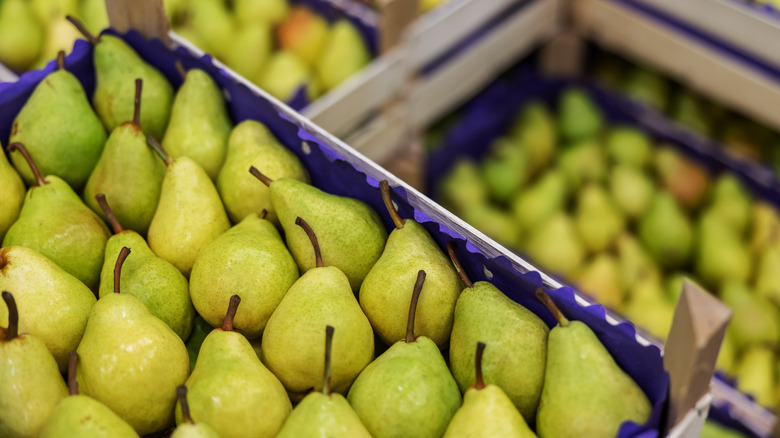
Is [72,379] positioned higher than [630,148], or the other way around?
[72,379]

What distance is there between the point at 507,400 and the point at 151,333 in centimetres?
49

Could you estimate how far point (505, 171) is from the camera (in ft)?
7.77

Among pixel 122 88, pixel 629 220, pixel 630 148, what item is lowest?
pixel 629 220

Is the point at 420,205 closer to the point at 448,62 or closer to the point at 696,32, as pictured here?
the point at 448,62

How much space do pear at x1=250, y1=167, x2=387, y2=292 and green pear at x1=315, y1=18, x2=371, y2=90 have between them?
922 millimetres

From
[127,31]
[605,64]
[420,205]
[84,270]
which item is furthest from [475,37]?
[84,270]

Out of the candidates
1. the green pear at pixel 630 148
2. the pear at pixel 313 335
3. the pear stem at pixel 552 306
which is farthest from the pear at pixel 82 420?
the green pear at pixel 630 148

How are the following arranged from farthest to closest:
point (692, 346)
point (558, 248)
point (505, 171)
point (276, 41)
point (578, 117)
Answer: point (578, 117)
point (505, 171)
point (276, 41)
point (558, 248)
point (692, 346)

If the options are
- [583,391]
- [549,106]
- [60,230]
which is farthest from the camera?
[549,106]

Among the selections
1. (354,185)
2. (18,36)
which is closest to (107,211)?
(354,185)

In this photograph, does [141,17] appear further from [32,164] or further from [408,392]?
[408,392]

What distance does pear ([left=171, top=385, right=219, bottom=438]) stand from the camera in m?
0.91

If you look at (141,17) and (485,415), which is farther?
(141,17)

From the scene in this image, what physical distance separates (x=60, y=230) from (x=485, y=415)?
0.74 meters
